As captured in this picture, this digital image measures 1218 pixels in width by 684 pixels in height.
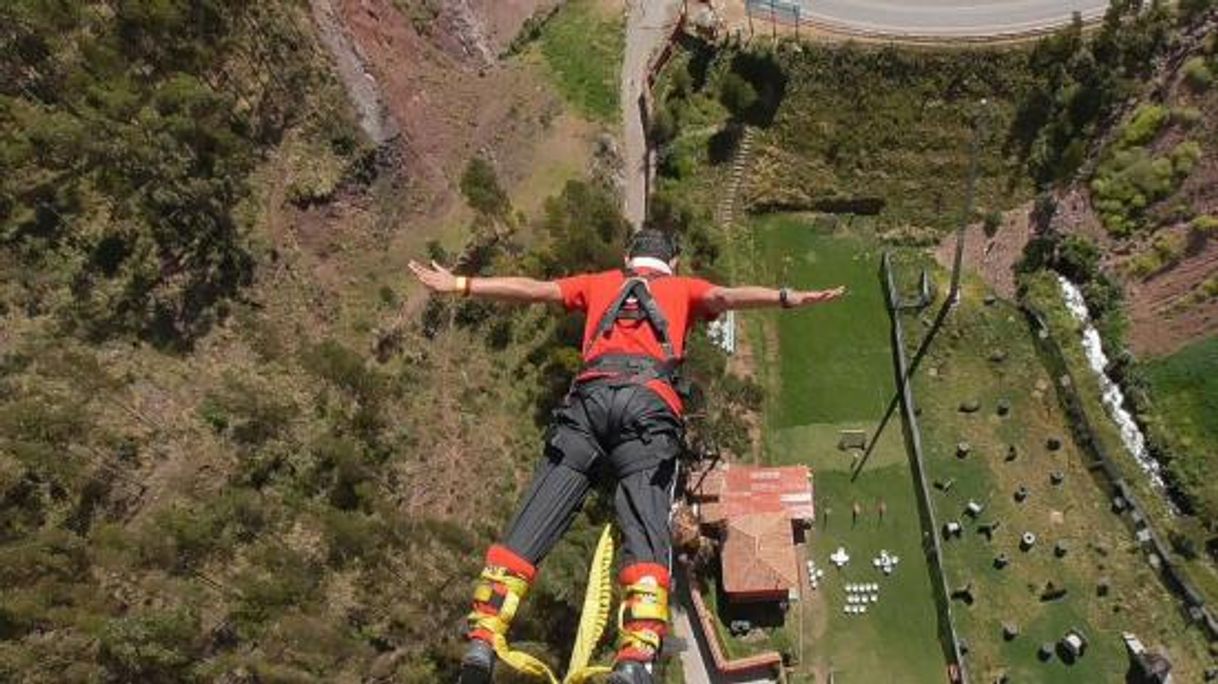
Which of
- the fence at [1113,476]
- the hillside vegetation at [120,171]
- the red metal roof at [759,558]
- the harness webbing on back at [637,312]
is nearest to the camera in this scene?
the harness webbing on back at [637,312]

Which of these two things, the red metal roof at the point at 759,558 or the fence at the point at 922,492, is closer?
the red metal roof at the point at 759,558

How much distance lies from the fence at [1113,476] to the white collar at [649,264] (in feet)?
77.4

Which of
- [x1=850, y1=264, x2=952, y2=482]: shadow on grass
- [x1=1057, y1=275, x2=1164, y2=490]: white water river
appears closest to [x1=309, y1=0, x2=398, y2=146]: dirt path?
[x1=850, y1=264, x2=952, y2=482]: shadow on grass

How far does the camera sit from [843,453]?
1266 inches

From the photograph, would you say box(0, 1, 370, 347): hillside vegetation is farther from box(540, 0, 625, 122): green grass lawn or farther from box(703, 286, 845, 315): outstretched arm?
box(703, 286, 845, 315): outstretched arm

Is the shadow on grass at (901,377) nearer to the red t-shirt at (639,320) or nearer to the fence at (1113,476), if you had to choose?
the fence at (1113,476)

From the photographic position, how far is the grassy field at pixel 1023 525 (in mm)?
29203

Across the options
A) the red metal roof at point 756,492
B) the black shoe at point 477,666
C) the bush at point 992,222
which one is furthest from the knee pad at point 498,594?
the bush at point 992,222

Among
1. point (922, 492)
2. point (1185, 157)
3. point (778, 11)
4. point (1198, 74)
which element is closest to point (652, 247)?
point (922, 492)

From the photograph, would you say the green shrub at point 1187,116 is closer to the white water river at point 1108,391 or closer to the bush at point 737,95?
the white water river at point 1108,391

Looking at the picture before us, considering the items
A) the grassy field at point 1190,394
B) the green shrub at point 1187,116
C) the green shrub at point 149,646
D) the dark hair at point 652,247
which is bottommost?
the green shrub at point 149,646

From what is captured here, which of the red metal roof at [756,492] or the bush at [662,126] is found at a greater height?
the bush at [662,126]

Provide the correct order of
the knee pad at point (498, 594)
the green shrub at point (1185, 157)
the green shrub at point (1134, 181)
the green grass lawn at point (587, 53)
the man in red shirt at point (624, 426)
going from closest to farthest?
the knee pad at point (498, 594)
the man in red shirt at point (624, 426)
the green shrub at point (1185, 157)
the green shrub at point (1134, 181)
the green grass lawn at point (587, 53)

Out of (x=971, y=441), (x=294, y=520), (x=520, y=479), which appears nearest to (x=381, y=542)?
(x=294, y=520)
